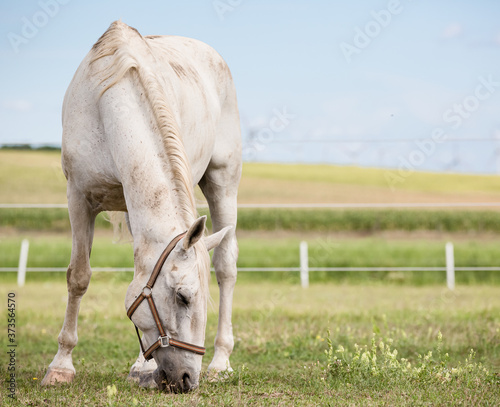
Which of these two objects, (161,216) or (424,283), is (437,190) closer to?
(424,283)

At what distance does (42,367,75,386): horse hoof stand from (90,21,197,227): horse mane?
Answer: 162 cm

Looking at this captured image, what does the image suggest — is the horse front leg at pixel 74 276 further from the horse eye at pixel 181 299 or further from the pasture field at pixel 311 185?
the pasture field at pixel 311 185

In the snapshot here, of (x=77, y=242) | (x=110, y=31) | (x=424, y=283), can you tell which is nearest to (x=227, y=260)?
→ (x=77, y=242)

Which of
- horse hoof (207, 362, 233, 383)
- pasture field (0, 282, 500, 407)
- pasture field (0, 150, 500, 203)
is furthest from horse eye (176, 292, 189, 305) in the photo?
pasture field (0, 150, 500, 203)

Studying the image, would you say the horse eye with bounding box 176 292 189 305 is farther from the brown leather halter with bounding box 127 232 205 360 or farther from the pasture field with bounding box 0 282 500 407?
the pasture field with bounding box 0 282 500 407

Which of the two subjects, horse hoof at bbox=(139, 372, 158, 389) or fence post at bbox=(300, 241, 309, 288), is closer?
horse hoof at bbox=(139, 372, 158, 389)

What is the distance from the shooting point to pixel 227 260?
485 centimetres

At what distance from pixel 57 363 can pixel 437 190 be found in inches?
1156

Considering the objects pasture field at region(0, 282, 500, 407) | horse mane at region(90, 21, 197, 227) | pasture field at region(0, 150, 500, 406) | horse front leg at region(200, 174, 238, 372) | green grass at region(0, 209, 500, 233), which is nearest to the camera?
horse mane at region(90, 21, 197, 227)

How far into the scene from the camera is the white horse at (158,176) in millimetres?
3041

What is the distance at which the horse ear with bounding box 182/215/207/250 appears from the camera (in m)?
2.89

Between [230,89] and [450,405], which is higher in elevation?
[230,89]

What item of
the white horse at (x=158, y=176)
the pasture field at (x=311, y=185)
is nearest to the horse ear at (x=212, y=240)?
the white horse at (x=158, y=176)

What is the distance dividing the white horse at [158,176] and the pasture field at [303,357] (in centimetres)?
31
